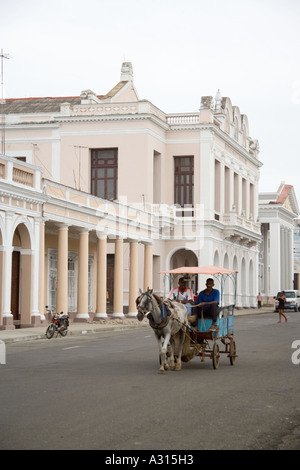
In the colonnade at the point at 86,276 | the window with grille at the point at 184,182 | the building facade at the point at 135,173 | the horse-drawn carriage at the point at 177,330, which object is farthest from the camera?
the window with grille at the point at 184,182

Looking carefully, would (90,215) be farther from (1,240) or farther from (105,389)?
(105,389)

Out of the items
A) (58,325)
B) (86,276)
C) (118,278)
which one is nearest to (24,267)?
(58,325)

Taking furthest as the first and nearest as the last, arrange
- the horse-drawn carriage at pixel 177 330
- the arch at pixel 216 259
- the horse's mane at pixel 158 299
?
the arch at pixel 216 259 → the horse's mane at pixel 158 299 → the horse-drawn carriage at pixel 177 330

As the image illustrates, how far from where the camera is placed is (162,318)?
1559 cm

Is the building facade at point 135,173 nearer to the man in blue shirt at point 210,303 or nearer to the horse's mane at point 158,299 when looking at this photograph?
the man in blue shirt at point 210,303

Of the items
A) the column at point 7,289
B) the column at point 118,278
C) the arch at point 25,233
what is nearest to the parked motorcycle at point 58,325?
the column at point 7,289

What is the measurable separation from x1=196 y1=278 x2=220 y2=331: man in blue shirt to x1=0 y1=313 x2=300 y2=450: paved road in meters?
A: 1.05

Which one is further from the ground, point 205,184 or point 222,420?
point 205,184

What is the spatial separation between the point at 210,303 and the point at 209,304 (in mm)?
69

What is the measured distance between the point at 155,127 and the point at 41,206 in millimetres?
21248

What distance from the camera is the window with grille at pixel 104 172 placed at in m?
53.6

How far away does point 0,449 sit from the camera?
8.02m

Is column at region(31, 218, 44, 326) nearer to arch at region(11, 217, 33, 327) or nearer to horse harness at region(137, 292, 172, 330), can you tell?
arch at region(11, 217, 33, 327)
